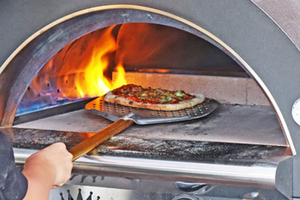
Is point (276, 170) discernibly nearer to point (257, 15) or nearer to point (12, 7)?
point (257, 15)

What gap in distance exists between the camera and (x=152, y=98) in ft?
7.11

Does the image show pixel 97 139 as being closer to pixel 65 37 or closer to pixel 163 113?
pixel 65 37

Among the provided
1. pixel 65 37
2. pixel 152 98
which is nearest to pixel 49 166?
pixel 65 37

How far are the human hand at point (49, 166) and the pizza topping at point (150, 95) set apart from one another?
3.63 feet

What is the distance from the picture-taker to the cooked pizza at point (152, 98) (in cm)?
204

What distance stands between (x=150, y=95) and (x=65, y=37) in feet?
2.47

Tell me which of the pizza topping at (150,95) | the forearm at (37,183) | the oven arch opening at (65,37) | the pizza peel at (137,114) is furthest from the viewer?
the pizza topping at (150,95)

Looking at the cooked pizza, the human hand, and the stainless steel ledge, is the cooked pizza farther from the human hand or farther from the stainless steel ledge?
the human hand

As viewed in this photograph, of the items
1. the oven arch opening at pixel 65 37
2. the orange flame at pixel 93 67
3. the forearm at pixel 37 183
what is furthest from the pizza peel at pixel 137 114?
the forearm at pixel 37 183

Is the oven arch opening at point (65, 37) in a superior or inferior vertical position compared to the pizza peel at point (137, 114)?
superior

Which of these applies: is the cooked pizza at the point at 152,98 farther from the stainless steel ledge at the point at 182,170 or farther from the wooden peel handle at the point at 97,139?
the stainless steel ledge at the point at 182,170

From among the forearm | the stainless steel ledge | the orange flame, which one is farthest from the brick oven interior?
the forearm

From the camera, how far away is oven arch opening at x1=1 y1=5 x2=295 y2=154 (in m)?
1.39

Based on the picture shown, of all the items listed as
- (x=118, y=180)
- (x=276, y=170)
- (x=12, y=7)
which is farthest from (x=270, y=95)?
(x=12, y=7)
